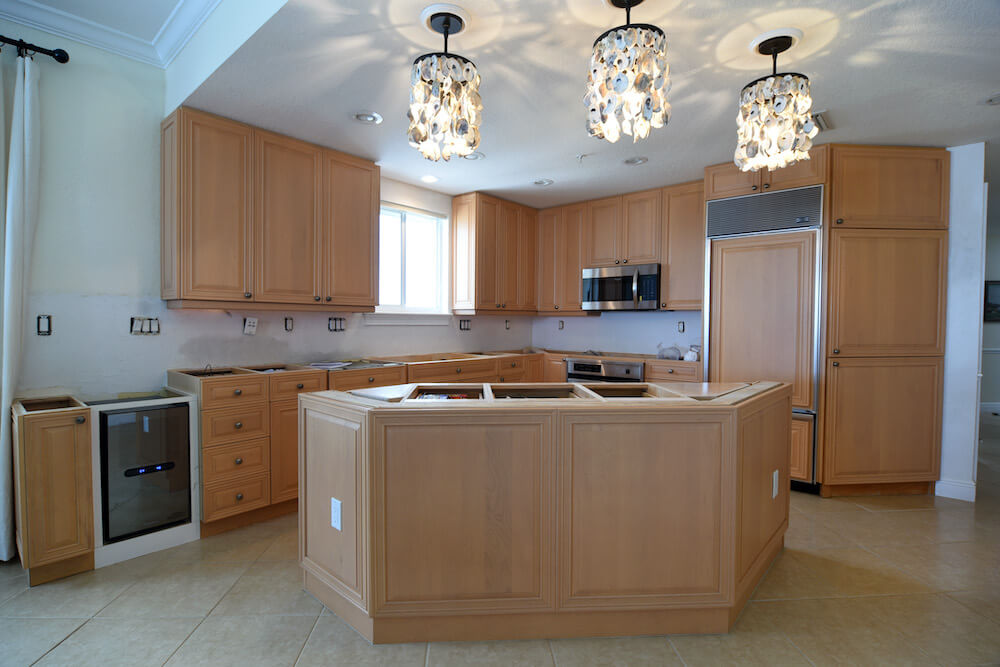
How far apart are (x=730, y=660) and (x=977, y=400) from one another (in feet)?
10.1

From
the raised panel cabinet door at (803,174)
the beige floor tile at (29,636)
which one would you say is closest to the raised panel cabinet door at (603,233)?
the raised panel cabinet door at (803,174)

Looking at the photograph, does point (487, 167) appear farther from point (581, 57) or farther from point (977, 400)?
point (977, 400)

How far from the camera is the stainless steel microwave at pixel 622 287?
4512mm

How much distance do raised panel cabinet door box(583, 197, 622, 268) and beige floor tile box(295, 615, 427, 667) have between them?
12.7 ft

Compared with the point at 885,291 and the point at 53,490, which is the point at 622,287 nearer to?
the point at 885,291

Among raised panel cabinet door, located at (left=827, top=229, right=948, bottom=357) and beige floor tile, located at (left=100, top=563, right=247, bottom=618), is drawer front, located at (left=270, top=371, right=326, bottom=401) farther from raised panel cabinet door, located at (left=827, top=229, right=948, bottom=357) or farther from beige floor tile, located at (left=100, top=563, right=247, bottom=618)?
raised panel cabinet door, located at (left=827, top=229, right=948, bottom=357)

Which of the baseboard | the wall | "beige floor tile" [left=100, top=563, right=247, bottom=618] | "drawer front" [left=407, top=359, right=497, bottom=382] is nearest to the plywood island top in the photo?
"beige floor tile" [left=100, top=563, right=247, bottom=618]

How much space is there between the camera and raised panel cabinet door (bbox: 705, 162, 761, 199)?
367 centimetres

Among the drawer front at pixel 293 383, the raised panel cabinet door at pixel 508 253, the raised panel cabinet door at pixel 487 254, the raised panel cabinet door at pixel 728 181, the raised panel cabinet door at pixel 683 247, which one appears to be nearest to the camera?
the drawer front at pixel 293 383

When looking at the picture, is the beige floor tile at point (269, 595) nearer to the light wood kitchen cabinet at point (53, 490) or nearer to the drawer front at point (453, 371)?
the light wood kitchen cabinet at point (53, 490)

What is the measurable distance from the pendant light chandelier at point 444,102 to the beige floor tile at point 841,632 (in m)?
2.32

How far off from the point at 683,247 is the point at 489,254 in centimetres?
185

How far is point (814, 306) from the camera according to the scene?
346cm

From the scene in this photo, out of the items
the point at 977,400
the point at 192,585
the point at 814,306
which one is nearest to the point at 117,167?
the point at 192,585
